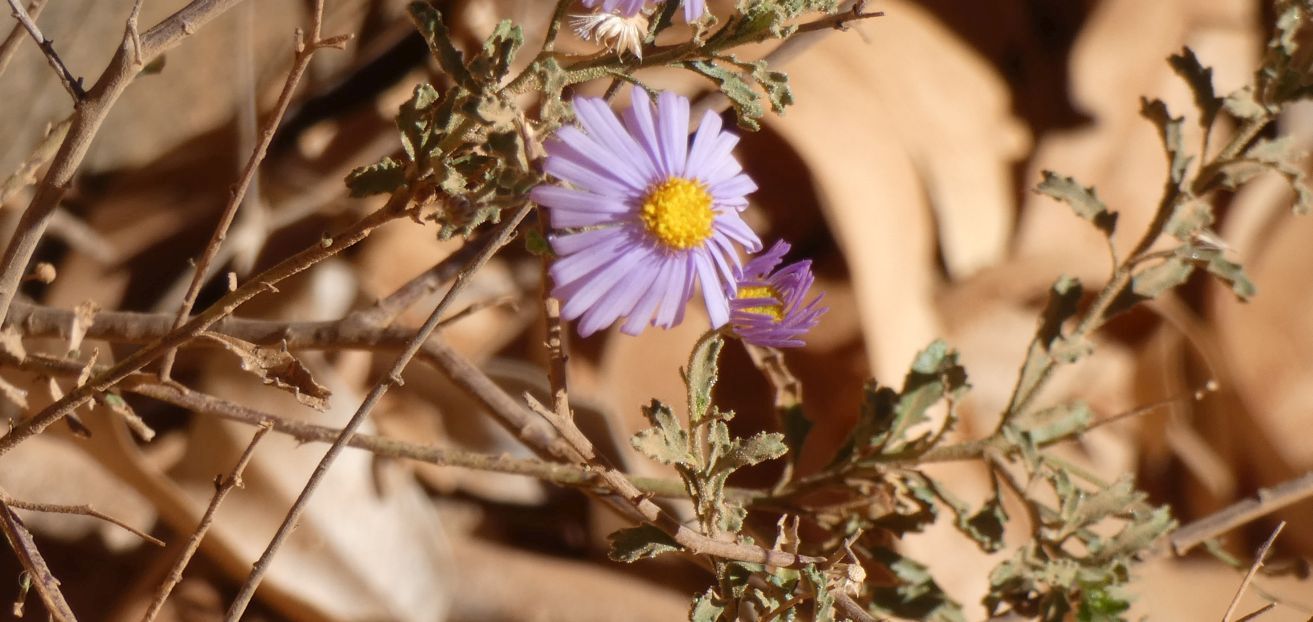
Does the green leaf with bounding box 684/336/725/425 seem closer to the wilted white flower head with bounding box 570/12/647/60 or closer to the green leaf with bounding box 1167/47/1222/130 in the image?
the wilted white flower head with bounding box 570/12/647/60

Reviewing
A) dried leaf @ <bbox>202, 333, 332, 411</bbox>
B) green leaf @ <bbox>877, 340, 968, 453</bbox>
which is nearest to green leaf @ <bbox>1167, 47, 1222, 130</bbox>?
green leaf @ <bbox>877, 340, 968, 453</bbox>

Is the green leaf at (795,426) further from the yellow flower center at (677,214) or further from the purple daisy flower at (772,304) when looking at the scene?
the yellow flower center at (677,214)

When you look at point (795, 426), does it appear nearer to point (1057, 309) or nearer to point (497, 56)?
point (1057, 309)

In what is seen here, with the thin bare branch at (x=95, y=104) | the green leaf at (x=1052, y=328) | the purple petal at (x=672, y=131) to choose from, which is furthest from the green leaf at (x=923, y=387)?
the thin bare branch at (x=95, y=104)

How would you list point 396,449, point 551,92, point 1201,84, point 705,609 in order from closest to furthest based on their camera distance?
point 551,92 → point 705,609 → point 396,449 → point 1201,84

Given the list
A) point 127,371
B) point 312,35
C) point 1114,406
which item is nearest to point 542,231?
point 312,35

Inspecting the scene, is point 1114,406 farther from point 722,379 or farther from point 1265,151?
point 1265,151

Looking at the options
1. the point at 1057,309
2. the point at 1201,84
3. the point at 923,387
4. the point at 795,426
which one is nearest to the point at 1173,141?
the point at 1201,84
